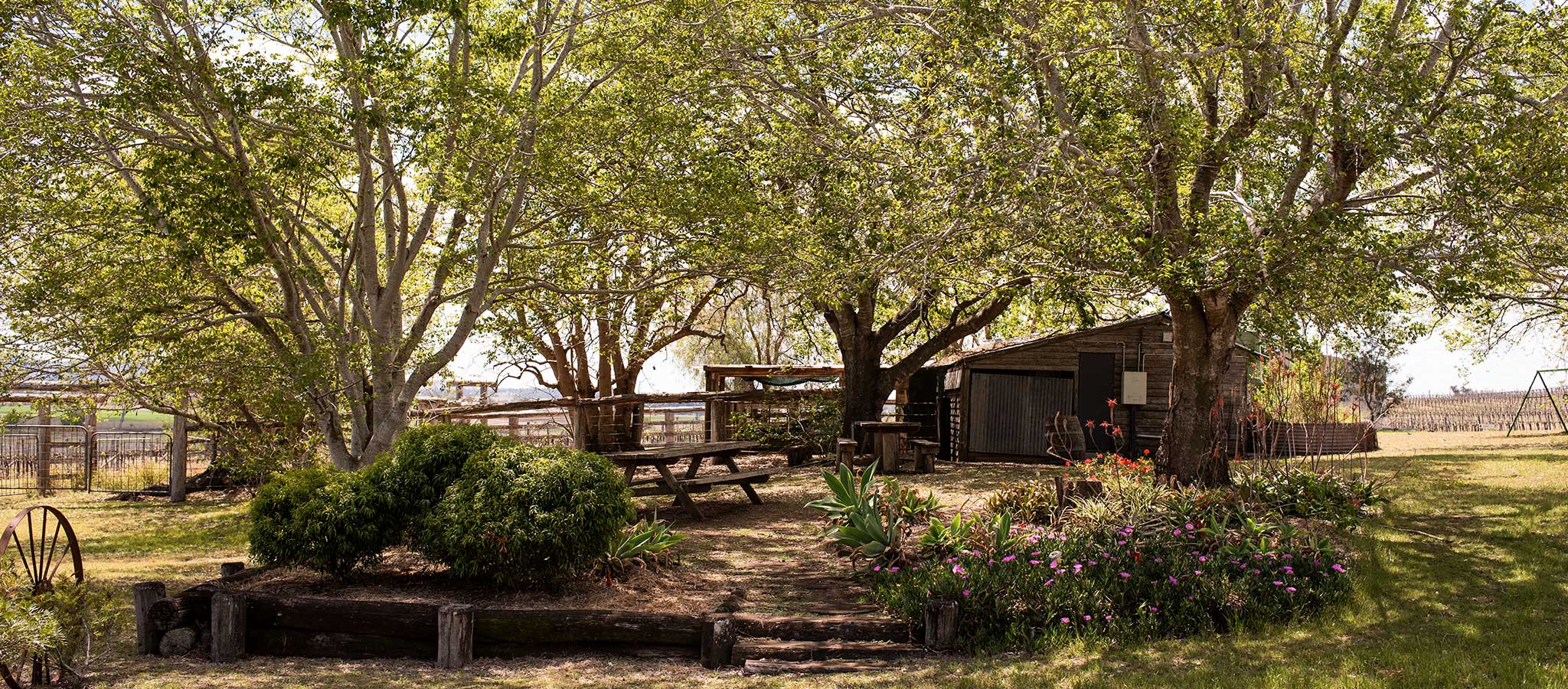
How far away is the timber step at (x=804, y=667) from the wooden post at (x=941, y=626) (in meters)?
0.40

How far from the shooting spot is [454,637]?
669 centimetres

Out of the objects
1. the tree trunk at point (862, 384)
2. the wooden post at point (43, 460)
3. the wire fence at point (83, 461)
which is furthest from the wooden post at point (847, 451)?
the wooden post at point (43, 460)

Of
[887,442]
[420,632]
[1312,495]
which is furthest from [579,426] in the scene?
[1312,495]

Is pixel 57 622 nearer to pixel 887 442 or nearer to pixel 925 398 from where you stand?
pixel 887 442

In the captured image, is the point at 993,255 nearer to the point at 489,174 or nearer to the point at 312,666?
the point at 489,174

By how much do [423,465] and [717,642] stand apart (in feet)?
9.17

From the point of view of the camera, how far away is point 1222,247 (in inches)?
405

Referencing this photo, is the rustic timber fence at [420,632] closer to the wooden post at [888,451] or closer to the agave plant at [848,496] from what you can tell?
the agave plant at [848,496]

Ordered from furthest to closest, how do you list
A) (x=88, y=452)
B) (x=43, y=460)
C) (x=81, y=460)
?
1. (x=81, y=460)
2. (x=88, y=452)
3. (x=43, y=460)

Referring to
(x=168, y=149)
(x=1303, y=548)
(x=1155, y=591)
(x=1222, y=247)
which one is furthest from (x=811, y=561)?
(x=168, y=149)

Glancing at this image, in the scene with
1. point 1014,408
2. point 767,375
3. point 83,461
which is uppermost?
point 767,375

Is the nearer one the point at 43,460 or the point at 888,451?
the point at 888,451

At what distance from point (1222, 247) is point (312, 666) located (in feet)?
27.7

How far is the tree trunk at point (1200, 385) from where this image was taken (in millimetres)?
12344
